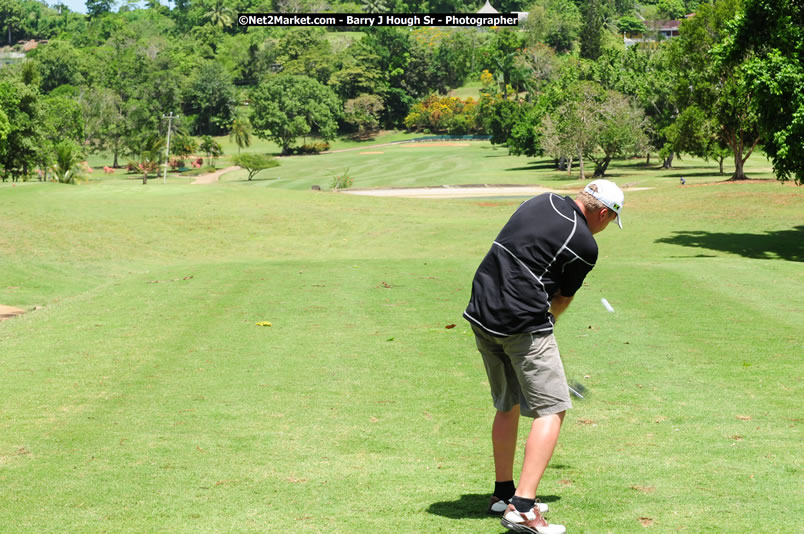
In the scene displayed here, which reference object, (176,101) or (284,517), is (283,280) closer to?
(284,517)

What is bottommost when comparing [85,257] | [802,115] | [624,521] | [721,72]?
[85,257]

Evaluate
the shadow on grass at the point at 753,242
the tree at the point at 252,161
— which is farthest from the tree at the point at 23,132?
the shadow on grass at the point at 753,242

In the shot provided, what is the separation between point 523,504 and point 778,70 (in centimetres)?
2821

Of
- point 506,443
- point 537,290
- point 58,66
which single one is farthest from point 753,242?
point 58,66

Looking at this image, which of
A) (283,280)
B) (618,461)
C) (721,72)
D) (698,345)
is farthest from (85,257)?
(721,72)

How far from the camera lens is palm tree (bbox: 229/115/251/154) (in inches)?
5728

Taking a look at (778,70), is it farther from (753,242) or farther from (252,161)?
(252,161)

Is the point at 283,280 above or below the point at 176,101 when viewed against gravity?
below

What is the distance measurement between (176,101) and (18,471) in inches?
6233

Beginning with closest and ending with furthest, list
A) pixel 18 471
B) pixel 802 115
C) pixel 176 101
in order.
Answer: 1. pixel 18 471
2. pixel 802 115
3. pixel 176 101

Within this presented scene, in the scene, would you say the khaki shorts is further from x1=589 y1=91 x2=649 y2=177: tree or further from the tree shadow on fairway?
x1=589 y1=91 x2=649 y2=177: tree

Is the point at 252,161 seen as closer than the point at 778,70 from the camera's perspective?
No

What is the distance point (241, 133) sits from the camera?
146m

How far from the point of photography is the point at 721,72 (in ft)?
165
